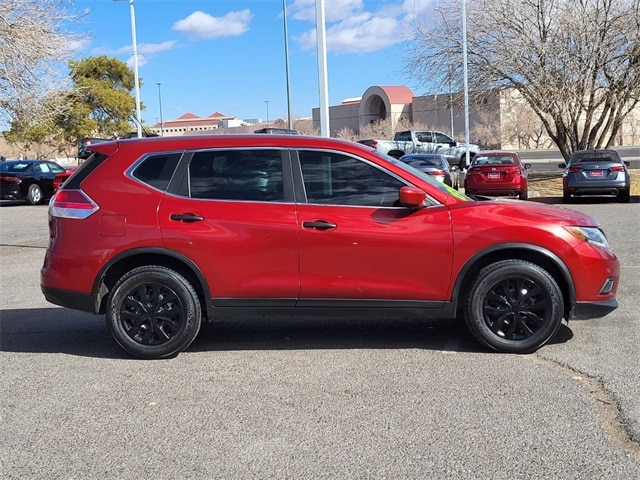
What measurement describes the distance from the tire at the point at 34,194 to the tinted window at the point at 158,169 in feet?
67.3

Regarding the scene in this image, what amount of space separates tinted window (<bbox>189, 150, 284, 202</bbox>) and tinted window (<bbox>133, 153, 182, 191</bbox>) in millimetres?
171

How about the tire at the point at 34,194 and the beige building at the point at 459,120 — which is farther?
the beige building at the point at 459,120

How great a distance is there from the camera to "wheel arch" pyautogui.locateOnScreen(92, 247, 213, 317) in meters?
5.69

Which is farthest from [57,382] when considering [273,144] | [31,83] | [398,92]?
[398,92]

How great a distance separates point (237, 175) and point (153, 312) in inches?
52.9

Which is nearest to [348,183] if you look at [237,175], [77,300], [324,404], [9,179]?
[237,175]

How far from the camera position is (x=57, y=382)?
17.4ft

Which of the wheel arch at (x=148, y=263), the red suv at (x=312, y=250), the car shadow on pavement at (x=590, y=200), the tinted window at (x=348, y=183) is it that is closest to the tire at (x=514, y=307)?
the red suv at (x=312, y=250)

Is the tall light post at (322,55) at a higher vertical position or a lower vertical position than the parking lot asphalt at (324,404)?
higher

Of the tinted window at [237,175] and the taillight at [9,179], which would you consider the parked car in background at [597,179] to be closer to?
the tinted window at [237,175]

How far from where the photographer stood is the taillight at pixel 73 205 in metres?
5.77

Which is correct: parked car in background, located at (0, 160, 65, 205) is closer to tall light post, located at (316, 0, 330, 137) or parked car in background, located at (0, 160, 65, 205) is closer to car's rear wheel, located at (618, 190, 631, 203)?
tall light post, located at (316, 0, 330, 137)

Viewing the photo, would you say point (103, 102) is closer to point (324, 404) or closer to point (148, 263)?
point (148, 263)

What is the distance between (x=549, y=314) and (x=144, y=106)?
4733 cm
